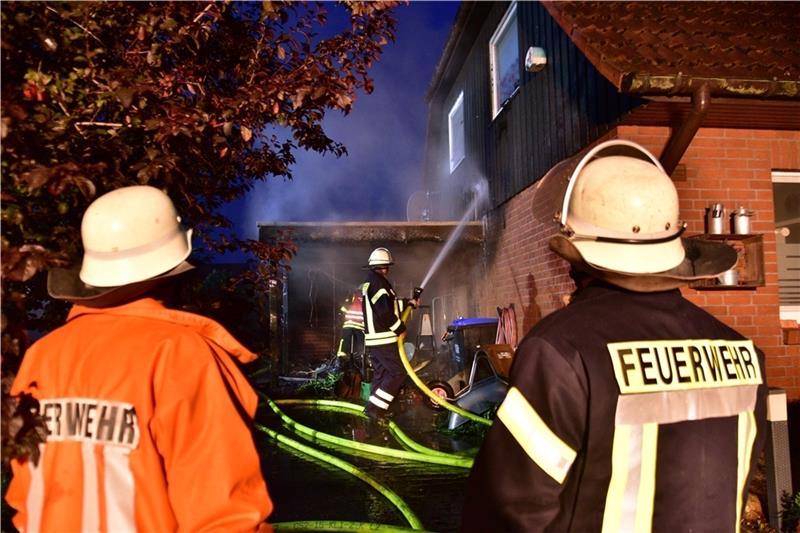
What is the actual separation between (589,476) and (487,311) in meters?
8.74

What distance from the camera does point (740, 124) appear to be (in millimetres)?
5020

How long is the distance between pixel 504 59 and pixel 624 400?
8.97m

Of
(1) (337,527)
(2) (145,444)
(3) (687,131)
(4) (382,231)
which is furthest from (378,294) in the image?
(2) (145,444)

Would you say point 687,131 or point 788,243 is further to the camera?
point 788,243

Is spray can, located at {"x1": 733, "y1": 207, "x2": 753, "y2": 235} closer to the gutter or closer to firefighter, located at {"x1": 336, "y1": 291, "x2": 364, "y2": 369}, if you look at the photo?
the gutter

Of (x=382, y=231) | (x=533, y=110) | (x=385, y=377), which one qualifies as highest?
(x=533, y=110)

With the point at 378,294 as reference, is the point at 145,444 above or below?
below

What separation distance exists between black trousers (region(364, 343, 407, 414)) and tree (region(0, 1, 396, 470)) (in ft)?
12.8

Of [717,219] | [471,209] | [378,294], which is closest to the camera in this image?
[717,219]

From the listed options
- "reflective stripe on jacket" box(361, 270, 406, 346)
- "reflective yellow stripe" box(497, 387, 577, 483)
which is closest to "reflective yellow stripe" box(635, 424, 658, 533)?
"reflective yellow stripe" box(497, 387, 577, 483)

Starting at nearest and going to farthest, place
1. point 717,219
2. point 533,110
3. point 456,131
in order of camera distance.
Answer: point 717,219, point 533,110, point 456,131

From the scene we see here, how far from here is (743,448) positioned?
1.54 meters

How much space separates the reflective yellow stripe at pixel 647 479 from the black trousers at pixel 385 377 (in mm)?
5667

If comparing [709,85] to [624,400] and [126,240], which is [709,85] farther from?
[126,240]
